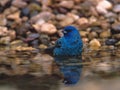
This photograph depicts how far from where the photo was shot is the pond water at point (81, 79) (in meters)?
7.75

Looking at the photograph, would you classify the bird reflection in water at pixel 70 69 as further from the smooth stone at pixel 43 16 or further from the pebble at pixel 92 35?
the smooth stone at pixel 43 16

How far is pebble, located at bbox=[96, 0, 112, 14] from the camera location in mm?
11430

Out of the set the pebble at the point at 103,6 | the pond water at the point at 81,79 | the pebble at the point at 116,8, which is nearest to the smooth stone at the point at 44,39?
the pond water at the point at 81,79

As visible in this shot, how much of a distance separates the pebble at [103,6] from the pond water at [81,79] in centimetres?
233

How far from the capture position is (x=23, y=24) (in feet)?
36.1

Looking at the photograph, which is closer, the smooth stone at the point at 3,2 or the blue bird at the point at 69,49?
the blue bird at the point at 69,49

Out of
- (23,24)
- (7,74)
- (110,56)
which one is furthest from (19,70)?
(23,24)

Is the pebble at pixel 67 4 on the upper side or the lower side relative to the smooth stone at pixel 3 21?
upper

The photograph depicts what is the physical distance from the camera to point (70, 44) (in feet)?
30.0

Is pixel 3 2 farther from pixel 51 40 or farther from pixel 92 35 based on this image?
pixel 92 35

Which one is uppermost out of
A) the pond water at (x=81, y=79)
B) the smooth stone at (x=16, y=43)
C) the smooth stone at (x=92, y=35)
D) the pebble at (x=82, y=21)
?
the pebble at (x=82, y=21)

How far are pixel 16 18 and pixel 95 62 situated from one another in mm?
2693

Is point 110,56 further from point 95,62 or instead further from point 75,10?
point 75,10

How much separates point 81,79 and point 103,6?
3.66m
